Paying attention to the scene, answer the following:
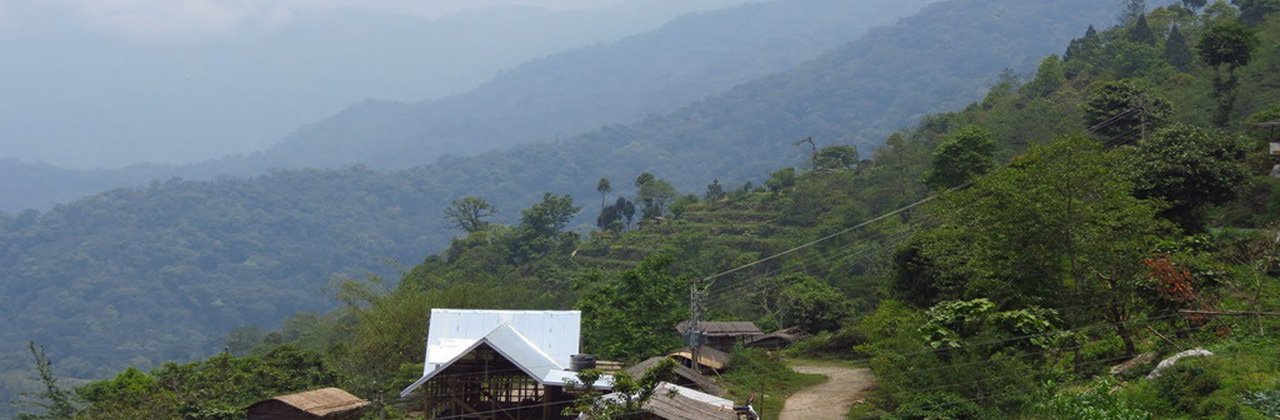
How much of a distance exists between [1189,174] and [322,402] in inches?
866

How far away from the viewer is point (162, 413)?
2720cm

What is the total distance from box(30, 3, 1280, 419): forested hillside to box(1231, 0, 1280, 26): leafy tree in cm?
18

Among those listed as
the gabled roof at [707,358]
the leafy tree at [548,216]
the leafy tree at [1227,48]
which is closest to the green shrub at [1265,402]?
the gabled roof at [707,358]

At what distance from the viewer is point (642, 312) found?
33531mm

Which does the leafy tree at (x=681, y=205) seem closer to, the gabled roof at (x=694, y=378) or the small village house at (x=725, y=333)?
the small village house at (x=725, y=333)

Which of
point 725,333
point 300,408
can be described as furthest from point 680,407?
point 725,333

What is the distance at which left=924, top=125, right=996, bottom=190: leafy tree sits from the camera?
1420 inches

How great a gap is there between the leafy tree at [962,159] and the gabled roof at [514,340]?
52.7 ft

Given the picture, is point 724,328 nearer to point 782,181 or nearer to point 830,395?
point 830,395

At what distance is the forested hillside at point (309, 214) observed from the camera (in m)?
110

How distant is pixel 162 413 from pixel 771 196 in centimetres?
4750

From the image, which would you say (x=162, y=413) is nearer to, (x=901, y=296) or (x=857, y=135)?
(x=901, y=296)

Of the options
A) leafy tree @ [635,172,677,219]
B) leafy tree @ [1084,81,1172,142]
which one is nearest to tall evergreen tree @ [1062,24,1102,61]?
leafy tree @ [1084,81,1172,142]

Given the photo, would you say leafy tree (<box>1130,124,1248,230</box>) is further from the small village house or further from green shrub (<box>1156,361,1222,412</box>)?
the small village house
